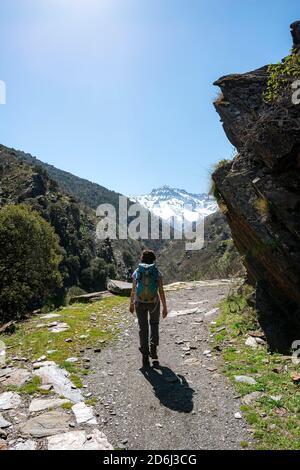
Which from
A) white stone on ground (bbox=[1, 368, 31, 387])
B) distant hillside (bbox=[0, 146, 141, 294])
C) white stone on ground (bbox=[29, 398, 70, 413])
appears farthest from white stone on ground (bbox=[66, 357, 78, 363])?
distant hillside (bbox=[0, 146, 141, 294])

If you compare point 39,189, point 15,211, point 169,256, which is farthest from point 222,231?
point 15,211

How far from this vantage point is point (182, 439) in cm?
628

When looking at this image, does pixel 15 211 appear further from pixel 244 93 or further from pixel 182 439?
pixel 182 439

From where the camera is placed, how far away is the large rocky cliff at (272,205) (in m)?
10.3

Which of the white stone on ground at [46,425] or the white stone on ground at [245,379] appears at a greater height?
the white stone on ground at [245,379]

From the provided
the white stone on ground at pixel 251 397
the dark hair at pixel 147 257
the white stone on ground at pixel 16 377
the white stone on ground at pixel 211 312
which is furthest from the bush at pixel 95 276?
the white stone on ground at pixel 251 397

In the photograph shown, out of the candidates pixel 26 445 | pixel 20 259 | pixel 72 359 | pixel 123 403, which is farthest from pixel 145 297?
pixel 20 259

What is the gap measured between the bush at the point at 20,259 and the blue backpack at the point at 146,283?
24.0m

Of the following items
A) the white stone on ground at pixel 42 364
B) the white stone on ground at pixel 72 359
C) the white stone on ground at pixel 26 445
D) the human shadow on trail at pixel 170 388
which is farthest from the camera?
the white stone on ground at pixel 72 359

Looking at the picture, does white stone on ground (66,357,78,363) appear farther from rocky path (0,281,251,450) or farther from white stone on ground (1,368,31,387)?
white stone on ground (1,368,31,387)

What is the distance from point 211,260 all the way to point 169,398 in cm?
7427

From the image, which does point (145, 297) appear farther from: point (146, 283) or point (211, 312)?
point (211, 312)

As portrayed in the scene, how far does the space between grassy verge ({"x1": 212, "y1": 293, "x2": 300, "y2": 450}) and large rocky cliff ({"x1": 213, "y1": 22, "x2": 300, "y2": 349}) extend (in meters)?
0.96

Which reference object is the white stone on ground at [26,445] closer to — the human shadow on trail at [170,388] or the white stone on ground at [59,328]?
the human shadow on trail at [170,388]
